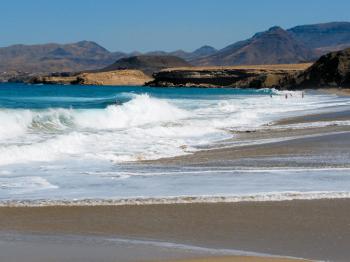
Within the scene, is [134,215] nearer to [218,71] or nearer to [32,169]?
[32,169]

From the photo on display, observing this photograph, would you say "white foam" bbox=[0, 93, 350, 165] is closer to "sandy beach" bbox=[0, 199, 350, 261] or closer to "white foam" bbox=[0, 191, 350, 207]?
"white foam" bbox=[0, 191, 350, 207]

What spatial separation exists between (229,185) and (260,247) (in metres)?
4.30

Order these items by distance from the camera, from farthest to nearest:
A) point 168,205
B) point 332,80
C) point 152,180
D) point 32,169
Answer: point 332,80 < point 32,169 < point 152,180 < point 168,205

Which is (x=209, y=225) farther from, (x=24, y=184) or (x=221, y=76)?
(x=221, y=76)

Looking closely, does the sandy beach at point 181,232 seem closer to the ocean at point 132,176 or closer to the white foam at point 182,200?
the white foam at point 182,200

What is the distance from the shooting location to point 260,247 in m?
7.48

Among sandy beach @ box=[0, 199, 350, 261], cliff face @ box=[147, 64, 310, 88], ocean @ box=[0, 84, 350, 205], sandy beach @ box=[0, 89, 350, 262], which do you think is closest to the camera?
sandy beach @ box=[0, 89, 350, 262]

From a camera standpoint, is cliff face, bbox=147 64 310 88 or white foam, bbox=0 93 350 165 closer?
white foam, bbox=0 93 350 165

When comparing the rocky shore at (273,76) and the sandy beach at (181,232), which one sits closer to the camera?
the sandy beach at (181,232)

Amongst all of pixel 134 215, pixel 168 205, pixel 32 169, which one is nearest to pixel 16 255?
pixel 134 215

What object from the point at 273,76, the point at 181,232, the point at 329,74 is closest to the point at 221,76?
the point at 273,76

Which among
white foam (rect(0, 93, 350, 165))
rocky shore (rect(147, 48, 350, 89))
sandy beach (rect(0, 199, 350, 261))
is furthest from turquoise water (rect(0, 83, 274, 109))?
sandy beach (rect(0, 199, 350, 261))

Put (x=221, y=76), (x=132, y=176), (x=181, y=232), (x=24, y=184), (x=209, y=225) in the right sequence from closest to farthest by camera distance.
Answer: (x=181, y=232), (x=209, y=225), (x=24, y=184), (x=132, y=176), (x=221, y=76)

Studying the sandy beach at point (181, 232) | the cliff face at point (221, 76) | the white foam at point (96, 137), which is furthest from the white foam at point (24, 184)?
the cliff face at point (221, 76)
